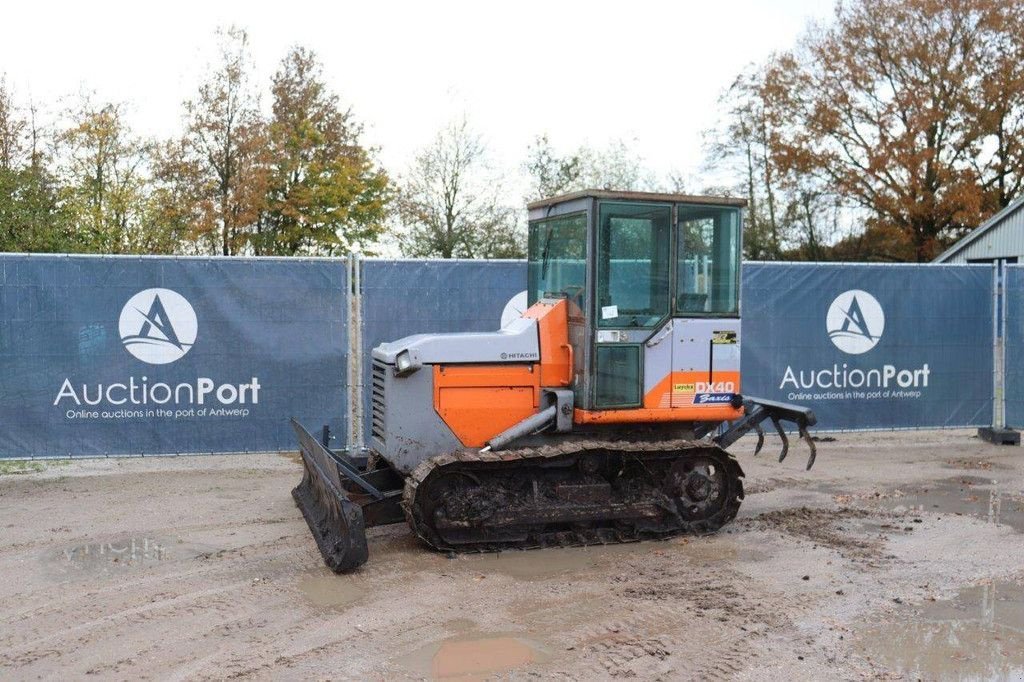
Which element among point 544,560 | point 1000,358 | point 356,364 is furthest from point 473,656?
point 1000,358

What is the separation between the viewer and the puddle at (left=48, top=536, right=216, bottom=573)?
24.0ft

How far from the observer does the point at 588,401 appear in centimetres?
783

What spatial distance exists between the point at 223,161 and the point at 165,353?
70.5ft

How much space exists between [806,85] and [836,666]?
33.9m

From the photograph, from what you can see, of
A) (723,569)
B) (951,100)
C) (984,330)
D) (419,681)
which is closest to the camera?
(419,681)

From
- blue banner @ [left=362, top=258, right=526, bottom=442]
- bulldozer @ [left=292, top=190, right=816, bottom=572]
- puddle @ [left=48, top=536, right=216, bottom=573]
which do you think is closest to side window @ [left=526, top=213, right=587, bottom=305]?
bulldozer @ [left=292, top=190, right=816, bottom=572]

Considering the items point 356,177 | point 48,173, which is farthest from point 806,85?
point 48,173

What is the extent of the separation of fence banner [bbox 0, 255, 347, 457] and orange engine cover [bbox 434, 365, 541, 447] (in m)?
3.53

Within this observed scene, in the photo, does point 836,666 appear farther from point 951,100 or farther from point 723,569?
point 951,100

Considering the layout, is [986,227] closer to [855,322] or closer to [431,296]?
[855,322]

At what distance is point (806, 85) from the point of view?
36344mm

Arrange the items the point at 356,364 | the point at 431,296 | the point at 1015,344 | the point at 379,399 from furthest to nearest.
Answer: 1. the point at 1015,344
2. the point at 431,296
3. the point at 356,364
4. the point at 379,399

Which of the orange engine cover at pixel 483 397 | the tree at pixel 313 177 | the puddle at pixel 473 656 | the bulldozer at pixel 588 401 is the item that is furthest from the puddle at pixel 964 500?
the tree at pixel 313 177

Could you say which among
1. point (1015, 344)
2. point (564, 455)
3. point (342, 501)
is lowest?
point (342, 501)
